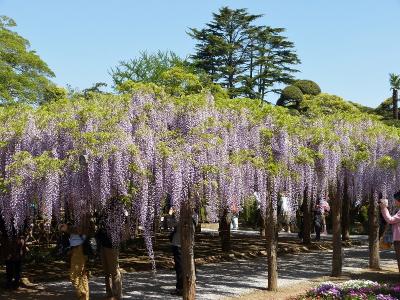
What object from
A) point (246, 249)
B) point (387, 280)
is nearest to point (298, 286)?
point (387, 280)

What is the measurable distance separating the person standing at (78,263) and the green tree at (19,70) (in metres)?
18.6

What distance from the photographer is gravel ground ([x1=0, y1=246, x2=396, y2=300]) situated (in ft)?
36.2

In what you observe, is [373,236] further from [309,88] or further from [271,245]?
[309,88]

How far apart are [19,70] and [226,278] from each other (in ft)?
66.1

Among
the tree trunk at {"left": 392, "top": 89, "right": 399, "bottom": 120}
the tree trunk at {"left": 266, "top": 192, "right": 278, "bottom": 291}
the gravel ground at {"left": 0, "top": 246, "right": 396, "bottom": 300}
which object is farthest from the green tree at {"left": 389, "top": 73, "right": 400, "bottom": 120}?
the tree trunk at {"left": 266, "top": 192, "right": 278, "bottom": 291}

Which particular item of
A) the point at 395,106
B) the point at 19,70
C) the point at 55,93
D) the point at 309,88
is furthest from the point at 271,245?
the point at 309,88

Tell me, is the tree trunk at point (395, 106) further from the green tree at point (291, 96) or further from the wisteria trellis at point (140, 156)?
the wisteria trellis at point (140, 156)

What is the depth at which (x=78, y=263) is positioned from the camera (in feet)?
29.7

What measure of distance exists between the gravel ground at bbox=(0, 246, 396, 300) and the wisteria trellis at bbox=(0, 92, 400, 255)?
2.15m

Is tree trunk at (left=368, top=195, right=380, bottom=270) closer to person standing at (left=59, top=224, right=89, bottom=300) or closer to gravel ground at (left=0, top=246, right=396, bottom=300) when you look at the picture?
gravel ground at (left=0, top=246, right=396, bottom=300)

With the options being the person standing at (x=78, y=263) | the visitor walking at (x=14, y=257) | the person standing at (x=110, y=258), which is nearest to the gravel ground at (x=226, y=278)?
the visitor walking at (x=14, y=257)

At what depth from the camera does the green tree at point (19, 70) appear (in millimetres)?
26812

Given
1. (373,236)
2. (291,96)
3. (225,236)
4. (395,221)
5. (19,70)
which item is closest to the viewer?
(395,221)

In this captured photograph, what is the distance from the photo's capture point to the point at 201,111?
9.50 m
